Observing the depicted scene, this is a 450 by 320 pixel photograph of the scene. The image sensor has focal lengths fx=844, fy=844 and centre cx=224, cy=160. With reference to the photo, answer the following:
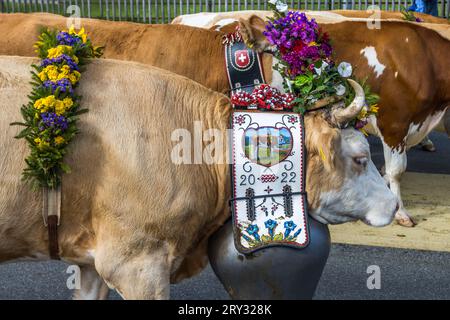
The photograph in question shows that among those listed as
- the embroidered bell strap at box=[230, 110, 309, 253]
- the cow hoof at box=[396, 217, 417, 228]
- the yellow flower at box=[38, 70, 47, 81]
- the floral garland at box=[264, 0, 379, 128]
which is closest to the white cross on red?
A: the cow hoof at box=[396, 217, 417, 228]

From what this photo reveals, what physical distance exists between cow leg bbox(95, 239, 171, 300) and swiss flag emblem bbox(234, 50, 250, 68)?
3291 mm

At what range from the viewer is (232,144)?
11.9ft

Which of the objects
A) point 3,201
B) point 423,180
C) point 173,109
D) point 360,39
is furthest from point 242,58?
point 3,201

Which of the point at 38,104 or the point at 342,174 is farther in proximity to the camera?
the point at 342,174

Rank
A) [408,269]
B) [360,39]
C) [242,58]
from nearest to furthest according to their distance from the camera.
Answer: [408,269] → [242,58] → [360,39]

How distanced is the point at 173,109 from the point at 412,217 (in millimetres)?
3676

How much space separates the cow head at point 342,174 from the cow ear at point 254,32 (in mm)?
2263

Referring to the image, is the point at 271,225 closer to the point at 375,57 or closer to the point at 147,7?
the point at 375,57

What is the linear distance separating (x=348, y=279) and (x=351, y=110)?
2165 mm

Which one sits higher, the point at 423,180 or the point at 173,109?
the point at 173,109

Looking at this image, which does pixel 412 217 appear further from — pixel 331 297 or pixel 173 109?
pixel 173 109

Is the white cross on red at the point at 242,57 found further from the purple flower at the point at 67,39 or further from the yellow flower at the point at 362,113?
the purple flower at the point at 67,39

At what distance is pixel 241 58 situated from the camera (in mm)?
6648

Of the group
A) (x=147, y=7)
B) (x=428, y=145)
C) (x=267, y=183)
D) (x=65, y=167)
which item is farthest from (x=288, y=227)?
(x=147, y=7)
